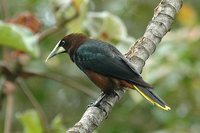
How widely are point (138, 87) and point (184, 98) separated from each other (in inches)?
78.4

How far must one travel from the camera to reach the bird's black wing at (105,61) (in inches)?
135

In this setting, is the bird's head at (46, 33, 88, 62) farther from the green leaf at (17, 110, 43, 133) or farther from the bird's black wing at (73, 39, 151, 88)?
the green leaf at (17, 110, 43, 133)

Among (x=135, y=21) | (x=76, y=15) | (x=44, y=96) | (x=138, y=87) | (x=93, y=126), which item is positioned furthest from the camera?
(x=135, y=21)

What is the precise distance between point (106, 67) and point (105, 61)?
42 millimetres

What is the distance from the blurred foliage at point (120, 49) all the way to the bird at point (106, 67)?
228 mm

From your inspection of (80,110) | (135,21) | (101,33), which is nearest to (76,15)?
(101,33)

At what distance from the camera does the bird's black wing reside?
3.43 meters

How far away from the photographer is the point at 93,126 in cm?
286

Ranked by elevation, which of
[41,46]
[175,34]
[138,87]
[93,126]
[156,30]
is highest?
[41,46]

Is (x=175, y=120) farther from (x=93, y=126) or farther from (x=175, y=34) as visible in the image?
(x=93, y=126)

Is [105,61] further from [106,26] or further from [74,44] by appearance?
[106,26]

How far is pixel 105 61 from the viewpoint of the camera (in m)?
3.59


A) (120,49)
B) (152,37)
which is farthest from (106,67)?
(120,49)

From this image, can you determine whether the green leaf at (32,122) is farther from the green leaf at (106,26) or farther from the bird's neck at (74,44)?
the green leaf at (106,26)
